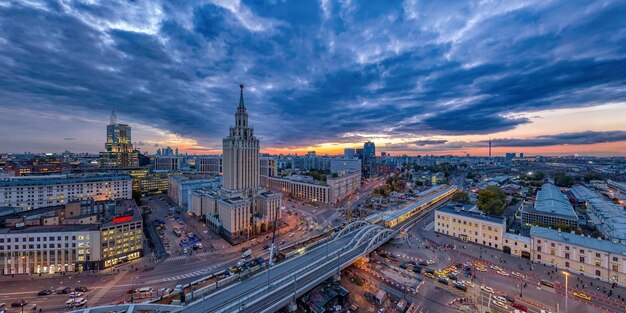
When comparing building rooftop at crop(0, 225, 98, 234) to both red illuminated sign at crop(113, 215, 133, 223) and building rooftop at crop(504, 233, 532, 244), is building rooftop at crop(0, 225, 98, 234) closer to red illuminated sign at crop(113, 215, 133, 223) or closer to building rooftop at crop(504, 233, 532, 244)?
red illuminated sign at crop(113, 215, 133, 223)

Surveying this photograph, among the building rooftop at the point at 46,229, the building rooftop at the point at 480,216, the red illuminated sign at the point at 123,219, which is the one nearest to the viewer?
the building rooftop at the point at 46,229

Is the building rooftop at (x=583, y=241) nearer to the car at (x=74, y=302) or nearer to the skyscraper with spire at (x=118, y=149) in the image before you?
the car at (x=74, y=302)

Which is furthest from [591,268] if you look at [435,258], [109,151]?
[109,151]

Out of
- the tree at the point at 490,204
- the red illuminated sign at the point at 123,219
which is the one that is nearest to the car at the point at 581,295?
the tree at the point at 490,204

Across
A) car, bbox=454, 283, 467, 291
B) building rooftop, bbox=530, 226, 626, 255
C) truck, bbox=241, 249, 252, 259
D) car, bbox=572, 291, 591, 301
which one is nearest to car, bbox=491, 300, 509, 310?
car, bbox=454, 283, 467, 291

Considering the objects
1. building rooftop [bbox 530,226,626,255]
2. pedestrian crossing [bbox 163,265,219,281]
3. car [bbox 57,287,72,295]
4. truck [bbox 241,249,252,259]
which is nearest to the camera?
car [bbox 57,287,72,295]

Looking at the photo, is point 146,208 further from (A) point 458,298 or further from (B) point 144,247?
(A) point 458,298
